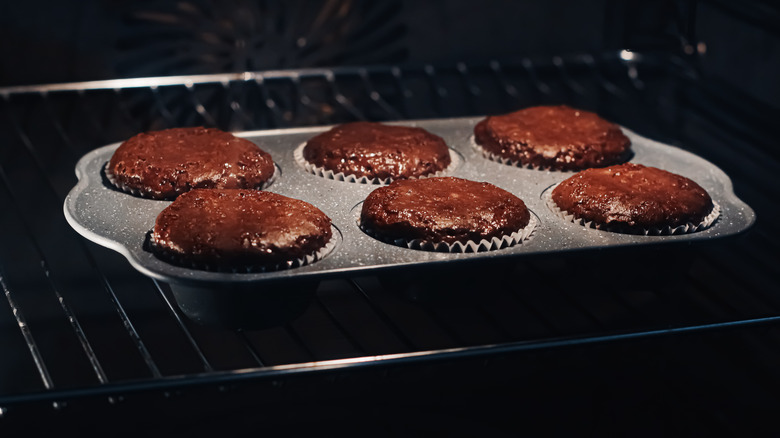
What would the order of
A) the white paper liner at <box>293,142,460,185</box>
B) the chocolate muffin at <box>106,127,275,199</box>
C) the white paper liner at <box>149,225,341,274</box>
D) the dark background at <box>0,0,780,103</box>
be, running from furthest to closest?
the dark background at <box>0,0,780,103</box>
the white paper liner at <box>293,142,460,185</box>
the chocolate muffin at <box>106,127,275,199</box>
the white paper liner at <box>149,225,341,274</box>

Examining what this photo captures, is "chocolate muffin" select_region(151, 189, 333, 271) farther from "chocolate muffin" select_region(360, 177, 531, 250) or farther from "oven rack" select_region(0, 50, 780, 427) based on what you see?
"oven rack" select_region(0, 50, 780, 427)

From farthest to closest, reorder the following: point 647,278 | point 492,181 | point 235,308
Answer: point 492,181 < point 647,278 < point 235,308

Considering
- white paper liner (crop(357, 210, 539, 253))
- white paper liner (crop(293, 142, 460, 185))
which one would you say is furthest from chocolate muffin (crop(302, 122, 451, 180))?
white paper liner (crop(357, 210, 539, 253))

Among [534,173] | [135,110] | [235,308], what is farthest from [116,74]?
[534,173]

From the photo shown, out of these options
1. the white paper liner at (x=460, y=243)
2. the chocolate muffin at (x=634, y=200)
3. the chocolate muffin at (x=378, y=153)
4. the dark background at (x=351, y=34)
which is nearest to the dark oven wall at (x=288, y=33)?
the dark background at (x=351, y=34)

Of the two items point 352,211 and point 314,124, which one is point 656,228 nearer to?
point 352,211

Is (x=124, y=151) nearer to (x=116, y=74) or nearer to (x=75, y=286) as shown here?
(x=116, y=74)
